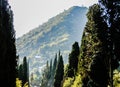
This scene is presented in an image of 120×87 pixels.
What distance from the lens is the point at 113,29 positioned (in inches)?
1537

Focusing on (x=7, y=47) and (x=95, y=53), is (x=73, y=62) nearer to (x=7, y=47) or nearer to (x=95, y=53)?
(x=95, y=53)

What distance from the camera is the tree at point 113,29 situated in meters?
39.0

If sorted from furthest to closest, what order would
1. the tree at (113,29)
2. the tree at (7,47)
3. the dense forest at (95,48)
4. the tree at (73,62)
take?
the tree at (73,62) → the tree at (113,29) → the dense forest at (95,48) → the tree at (7,47)

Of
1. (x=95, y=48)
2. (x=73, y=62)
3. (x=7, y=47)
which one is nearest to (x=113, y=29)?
(x=95, y=48)

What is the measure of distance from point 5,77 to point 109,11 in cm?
1841

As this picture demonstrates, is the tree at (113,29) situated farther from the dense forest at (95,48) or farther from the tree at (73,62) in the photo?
the tree at (73,62)

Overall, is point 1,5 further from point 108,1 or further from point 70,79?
point 70,79

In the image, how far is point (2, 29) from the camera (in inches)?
968

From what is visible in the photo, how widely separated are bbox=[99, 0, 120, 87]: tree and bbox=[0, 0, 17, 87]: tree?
15214 mm

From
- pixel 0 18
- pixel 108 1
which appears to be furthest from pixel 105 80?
pixel 0 18

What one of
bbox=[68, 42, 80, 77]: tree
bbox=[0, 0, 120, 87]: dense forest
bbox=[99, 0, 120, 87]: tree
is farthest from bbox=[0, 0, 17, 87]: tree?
bbox=[68, 42, 80, 77]: tree

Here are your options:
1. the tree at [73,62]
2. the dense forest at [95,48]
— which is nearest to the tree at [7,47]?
the dense forest at [95,48]

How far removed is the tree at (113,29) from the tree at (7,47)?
1521 cm

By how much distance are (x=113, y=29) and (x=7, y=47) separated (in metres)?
16.9
